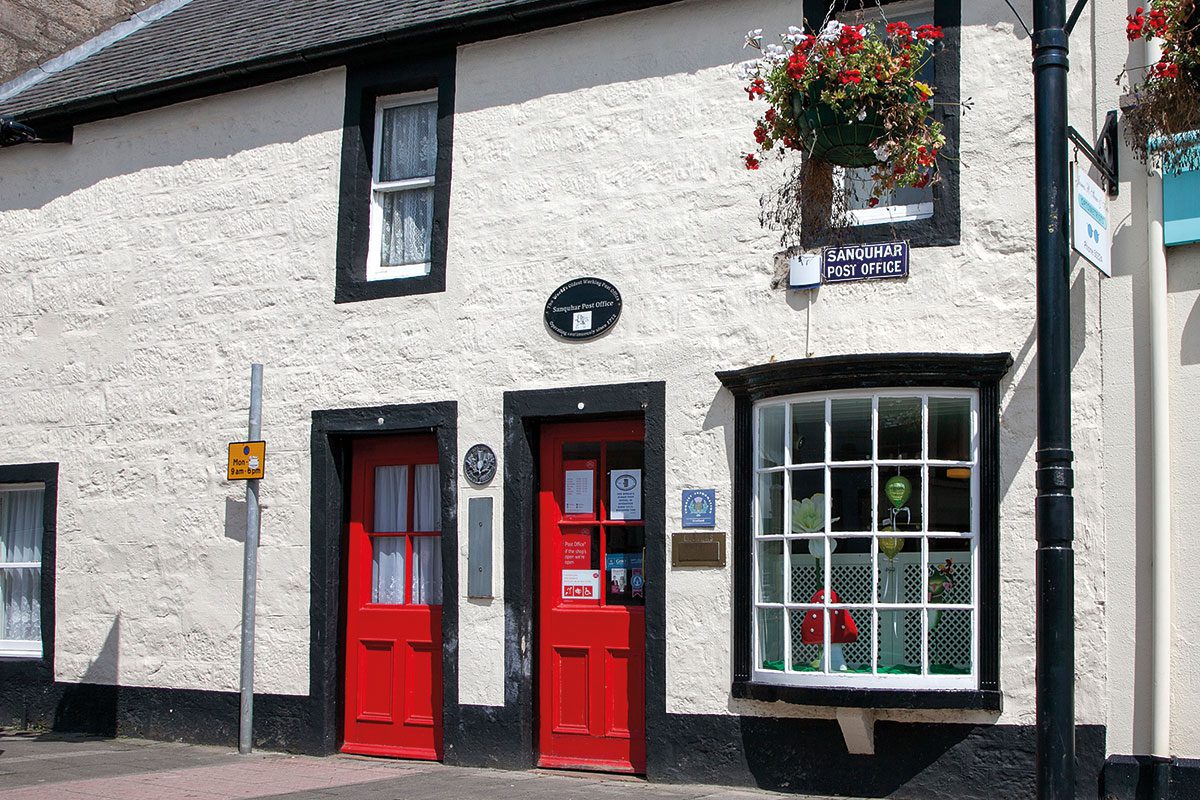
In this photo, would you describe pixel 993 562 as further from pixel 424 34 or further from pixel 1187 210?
pixel 424 34

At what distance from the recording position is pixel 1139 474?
801 cm

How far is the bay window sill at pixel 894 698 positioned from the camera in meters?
8.15

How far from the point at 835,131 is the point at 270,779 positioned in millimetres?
5578

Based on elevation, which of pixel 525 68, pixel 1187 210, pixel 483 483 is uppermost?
pixel 525 68

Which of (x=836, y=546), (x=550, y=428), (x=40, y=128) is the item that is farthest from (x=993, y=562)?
(x=40, y=128)

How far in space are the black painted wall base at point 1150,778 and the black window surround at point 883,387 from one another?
28.0 inches

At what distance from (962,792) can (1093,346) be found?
2.64 meters

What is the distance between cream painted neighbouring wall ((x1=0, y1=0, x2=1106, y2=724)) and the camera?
8625 millimetres

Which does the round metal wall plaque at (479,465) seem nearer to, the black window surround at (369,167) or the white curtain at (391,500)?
the white curtain at (391,500)

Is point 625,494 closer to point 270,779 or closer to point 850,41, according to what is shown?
point 270,779

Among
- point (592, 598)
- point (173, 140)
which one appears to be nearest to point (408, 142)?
point (173, 140)

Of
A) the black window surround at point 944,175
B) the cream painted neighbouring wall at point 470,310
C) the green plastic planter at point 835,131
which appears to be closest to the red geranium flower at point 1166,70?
the green plastic planter at point 835,131

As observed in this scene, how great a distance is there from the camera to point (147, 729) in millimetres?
11492

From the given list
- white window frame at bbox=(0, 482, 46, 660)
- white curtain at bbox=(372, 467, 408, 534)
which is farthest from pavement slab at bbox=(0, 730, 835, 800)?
white curtain at bbox=(372, 467, 408, 534)
